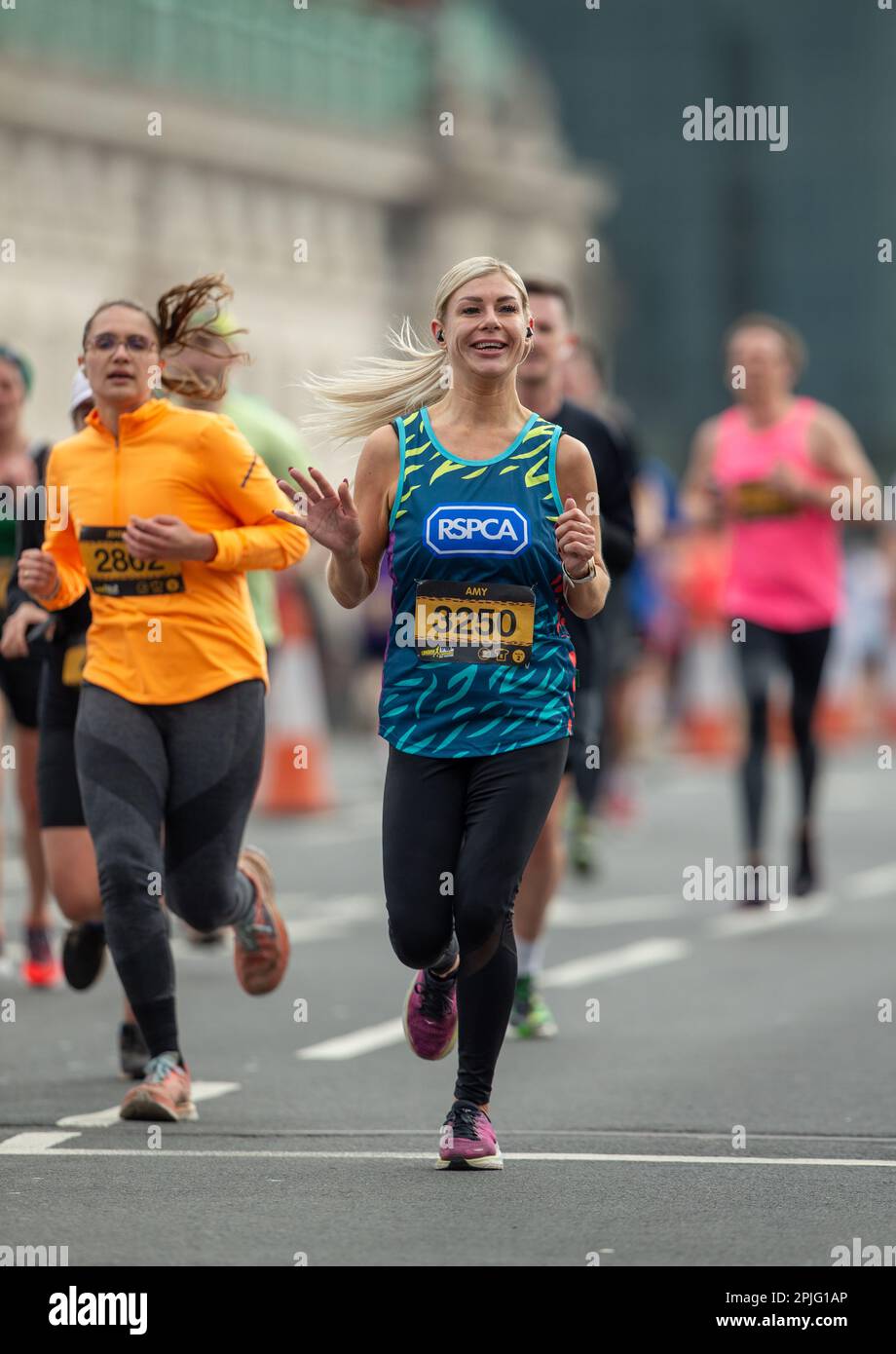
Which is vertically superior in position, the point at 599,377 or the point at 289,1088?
the point at 599,377

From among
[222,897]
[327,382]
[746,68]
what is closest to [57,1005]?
[222,897]

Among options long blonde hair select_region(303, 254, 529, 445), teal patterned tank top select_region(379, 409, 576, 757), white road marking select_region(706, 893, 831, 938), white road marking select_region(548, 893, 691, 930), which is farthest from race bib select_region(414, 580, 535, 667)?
white road marking select_region(548, 893, 691, 930)

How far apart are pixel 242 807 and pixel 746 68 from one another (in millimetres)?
94086

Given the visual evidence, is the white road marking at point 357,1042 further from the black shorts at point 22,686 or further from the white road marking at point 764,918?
the white road marking at point 764,918

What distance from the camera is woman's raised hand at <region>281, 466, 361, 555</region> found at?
6.41 metres

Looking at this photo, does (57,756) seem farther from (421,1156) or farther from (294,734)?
(294,734)

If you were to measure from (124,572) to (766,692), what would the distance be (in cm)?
519

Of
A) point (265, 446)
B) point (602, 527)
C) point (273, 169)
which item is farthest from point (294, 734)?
point (273, 169)

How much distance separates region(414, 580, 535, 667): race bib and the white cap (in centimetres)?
187

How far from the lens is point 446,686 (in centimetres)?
649

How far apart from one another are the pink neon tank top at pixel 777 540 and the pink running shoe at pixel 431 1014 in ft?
18.0

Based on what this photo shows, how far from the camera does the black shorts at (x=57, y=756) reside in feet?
26.1

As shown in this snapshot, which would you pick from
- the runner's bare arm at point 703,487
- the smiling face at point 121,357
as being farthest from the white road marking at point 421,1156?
the runner's bare arm at point 703,487

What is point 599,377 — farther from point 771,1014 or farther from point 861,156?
point 861,156
